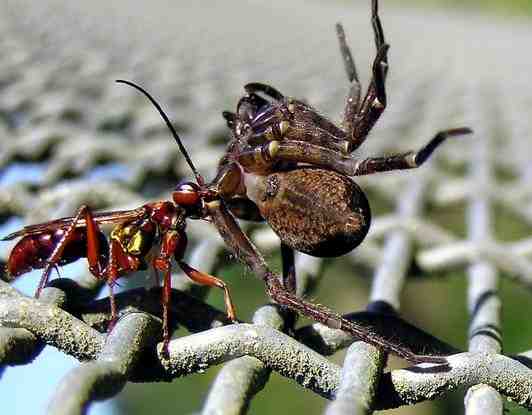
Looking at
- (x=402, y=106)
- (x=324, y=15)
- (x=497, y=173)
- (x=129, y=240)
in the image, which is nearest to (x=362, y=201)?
(x=129, y=240)

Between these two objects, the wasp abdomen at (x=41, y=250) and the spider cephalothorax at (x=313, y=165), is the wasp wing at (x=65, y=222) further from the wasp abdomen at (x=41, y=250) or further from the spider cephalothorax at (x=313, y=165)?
the spider cephalothorax at (x=313, y=165)

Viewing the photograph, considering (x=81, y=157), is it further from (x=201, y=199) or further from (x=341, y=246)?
(x=341, y=246)

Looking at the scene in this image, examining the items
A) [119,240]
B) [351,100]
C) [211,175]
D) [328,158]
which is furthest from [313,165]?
[211,175]

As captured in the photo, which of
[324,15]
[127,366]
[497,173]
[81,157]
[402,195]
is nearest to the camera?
[127,366]

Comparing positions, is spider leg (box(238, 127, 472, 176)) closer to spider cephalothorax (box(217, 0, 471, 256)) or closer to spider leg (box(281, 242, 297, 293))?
spider cephalothorax (box(217, 0, 471, 256))

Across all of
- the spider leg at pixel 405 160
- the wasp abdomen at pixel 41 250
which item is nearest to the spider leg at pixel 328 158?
the spider leg at pixel 405 160

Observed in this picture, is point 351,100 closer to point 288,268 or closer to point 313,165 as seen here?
point 313,165
